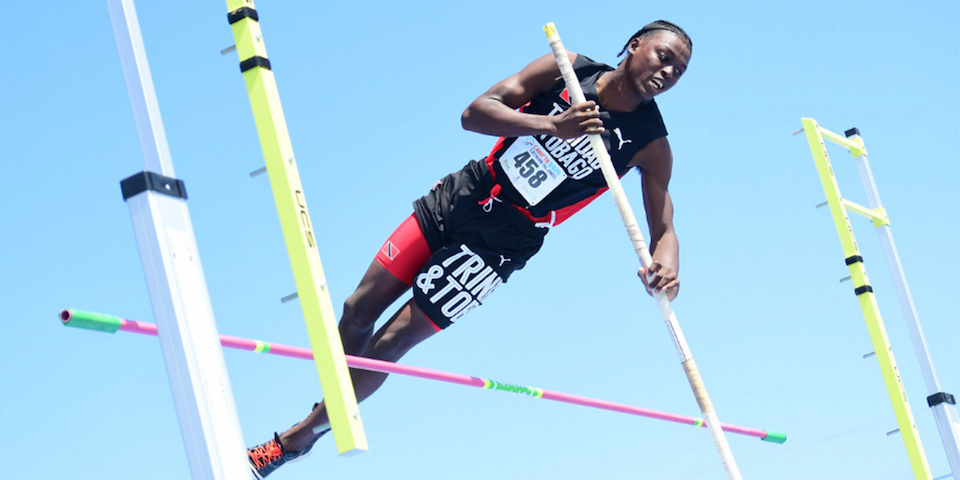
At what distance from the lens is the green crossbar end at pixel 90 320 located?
2311 mm

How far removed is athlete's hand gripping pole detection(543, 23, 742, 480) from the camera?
2.83 metres

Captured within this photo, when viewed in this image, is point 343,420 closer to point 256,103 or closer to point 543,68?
point 256,103

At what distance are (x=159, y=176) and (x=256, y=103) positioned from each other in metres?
0.31

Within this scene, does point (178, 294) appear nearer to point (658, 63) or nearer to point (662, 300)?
point (662, 300)

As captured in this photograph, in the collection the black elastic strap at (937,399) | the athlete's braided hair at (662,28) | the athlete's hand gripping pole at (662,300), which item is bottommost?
the black elastic strap at (937,399)

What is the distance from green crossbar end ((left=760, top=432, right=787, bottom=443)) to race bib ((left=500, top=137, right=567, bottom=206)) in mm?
2593

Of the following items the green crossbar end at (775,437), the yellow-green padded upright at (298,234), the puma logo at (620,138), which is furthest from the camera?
the green crossbar end at (775,437)

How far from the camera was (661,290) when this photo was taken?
121 inches

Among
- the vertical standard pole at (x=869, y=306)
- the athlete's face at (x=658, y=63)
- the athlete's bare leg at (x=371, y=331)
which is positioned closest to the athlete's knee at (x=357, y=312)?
the athlete's bare leg at (x=371, y=331)

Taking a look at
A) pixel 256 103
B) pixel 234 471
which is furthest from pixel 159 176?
pixel 234 471

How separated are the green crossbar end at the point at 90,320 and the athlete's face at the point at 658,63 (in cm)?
177

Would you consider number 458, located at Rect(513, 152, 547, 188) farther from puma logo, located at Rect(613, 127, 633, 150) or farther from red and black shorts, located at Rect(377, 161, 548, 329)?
puma logo, located at Rect(613, 127, 633, 150)

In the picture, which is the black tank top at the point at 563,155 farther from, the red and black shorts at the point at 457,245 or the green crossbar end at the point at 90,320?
the green crossbar end at the point at 90,320

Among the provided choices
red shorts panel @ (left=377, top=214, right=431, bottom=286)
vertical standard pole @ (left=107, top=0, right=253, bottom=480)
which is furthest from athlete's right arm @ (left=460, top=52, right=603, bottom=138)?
vertical standard pole @ (left=107, top=0, right=253, bottom=480)
